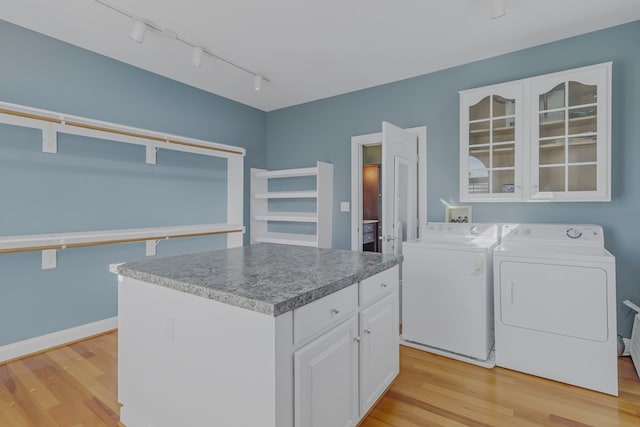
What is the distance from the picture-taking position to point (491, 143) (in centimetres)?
278

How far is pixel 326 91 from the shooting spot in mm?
3916

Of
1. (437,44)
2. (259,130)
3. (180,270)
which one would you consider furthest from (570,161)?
(259,130)

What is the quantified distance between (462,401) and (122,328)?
2039 millimetres

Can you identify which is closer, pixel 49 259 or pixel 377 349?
pixel 377 349

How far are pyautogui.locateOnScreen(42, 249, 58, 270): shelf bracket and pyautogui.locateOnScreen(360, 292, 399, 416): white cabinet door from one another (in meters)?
2.58

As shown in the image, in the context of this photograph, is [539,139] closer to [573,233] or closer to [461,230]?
[573,233]

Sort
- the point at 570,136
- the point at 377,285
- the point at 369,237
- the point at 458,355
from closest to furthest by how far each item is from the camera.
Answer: the point at 377,285 < the point at 570,136 < the point at 458,355 < the point at 369,237

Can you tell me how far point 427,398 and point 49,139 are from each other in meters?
3.30

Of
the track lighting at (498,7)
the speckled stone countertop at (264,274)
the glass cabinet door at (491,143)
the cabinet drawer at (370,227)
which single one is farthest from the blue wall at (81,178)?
the track lighting at (498,7)

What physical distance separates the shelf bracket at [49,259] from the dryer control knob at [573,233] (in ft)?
13.4

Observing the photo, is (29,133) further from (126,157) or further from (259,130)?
(259,130)

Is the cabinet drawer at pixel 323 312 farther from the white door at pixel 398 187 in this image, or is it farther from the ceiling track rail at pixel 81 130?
the ceiling track rail at pixel 81 130

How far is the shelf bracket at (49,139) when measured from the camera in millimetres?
2488

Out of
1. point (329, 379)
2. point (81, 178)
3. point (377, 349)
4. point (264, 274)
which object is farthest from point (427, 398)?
point (81, 178)
